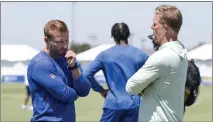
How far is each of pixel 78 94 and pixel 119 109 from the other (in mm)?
2159

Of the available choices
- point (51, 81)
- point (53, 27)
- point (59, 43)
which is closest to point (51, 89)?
point (51, 81)

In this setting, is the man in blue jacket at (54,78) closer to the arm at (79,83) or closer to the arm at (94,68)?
the arm at (79,83)

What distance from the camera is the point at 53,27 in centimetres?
557

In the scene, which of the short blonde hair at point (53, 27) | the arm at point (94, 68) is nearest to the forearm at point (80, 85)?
the short blonde hair at point (53, 27)

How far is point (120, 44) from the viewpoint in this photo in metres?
8.23

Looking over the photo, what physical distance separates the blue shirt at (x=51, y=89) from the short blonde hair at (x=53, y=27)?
20 centimetres

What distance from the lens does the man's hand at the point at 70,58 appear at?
18.3ft

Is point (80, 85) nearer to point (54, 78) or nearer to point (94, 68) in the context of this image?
point (54, 78)

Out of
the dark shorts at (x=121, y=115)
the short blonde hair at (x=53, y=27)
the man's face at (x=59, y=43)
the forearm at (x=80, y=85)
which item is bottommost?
the dark shorts at (x=121, y=115)

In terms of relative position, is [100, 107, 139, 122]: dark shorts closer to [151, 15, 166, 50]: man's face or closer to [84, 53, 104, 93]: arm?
[84, 53, 104, 93]: arm

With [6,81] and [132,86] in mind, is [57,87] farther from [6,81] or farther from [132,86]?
[6,81]

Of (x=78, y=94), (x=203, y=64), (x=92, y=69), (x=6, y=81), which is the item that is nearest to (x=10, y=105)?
(x=92, y=69)

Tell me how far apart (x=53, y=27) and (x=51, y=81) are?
1.56ft

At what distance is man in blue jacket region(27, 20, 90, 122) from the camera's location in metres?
5.54
